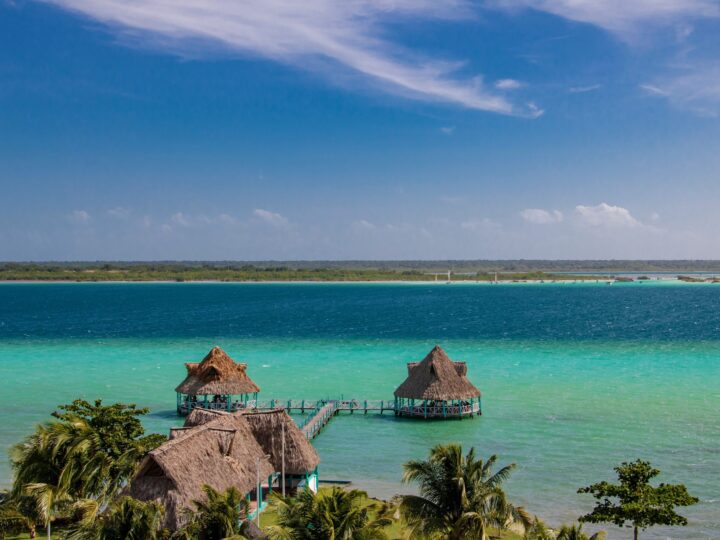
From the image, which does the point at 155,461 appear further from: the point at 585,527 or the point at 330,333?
the point at 330,333

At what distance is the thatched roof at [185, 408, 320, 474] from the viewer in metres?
26.8

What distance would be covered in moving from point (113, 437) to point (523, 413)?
24276mm

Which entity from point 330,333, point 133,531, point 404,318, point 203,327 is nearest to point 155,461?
point 133,531

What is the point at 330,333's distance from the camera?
286 ft

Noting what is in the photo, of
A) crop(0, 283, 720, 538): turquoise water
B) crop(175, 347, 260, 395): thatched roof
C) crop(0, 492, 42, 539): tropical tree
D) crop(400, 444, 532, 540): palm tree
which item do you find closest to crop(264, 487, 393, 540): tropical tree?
crop(400, 444, 532, 540): palm tree

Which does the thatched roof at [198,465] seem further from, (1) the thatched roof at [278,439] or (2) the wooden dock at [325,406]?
(2) the wooden dock at [325,406]

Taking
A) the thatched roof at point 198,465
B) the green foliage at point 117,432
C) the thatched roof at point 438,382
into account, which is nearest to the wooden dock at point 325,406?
the thatched roof at point 438,382

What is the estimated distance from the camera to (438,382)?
40375mm

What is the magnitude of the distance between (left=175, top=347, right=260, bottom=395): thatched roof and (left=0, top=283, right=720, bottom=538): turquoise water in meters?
2.18

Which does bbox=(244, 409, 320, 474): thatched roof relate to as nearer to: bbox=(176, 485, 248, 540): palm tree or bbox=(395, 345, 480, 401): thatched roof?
bbox=(176, 485, 248, 540): palm tree

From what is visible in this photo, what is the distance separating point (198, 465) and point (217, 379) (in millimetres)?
19232

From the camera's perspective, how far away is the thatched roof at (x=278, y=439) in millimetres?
26797

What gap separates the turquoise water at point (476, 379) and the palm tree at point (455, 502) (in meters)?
6.11

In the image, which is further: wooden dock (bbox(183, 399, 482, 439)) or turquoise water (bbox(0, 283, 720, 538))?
wooden dock (bbox(183, 399, 482, 439))
